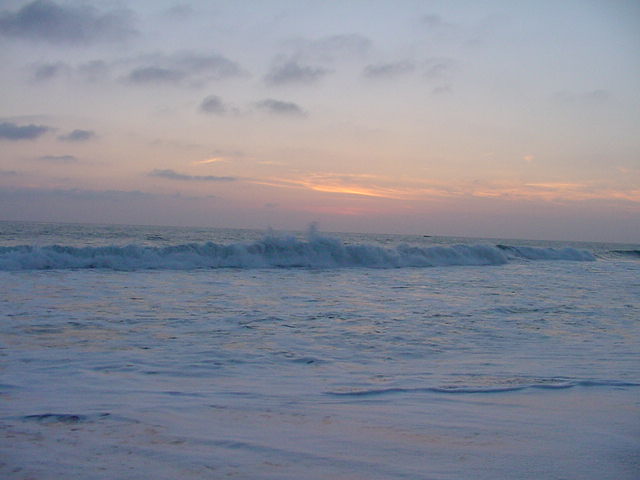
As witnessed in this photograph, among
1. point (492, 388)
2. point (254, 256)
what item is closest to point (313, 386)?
point (492, 388)

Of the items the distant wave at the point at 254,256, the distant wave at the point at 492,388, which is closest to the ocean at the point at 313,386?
the distant wave at the point at 492,388

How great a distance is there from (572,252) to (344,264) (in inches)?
753

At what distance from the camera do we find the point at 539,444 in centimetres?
316

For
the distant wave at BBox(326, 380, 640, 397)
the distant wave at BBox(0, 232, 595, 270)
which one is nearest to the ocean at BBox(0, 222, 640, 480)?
the distant wave at BBox(326, 380, 640, 397)

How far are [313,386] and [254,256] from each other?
15938mm

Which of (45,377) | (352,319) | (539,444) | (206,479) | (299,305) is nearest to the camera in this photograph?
(206,479)

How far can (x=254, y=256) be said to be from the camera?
2017 cm

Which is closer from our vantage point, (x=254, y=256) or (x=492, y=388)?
(x=492, y=388)

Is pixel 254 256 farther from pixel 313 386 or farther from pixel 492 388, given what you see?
pixel 492 388

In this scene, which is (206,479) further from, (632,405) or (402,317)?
(402,317)

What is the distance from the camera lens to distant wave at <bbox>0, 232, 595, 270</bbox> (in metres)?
16.1

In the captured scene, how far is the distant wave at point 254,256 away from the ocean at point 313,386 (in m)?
5.55

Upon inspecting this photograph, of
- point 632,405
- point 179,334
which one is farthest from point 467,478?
point 179,334

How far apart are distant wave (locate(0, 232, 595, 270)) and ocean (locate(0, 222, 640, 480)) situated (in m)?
5.55
